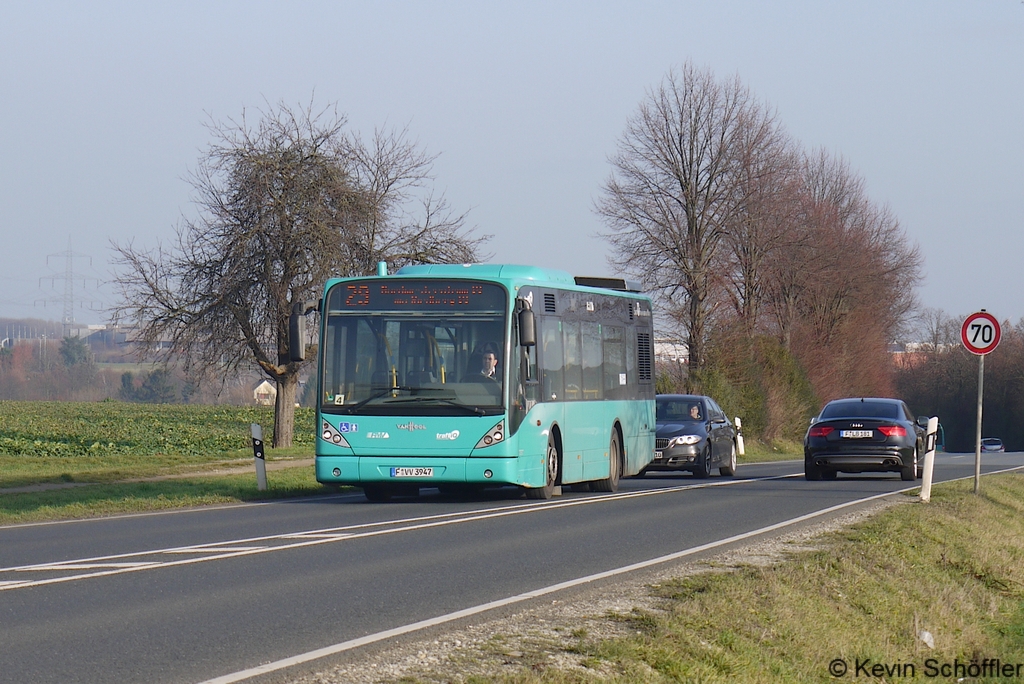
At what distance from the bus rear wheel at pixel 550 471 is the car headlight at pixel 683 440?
7712 millimetres

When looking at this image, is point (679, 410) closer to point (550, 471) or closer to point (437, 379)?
point (550, 471)

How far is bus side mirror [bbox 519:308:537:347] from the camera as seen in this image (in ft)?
56.9

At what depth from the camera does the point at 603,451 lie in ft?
68.3

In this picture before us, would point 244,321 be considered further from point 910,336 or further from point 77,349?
point 77,349

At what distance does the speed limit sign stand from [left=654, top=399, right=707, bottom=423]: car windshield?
853 cm

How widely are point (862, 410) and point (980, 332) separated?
4.98m

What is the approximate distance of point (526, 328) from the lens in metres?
17.3

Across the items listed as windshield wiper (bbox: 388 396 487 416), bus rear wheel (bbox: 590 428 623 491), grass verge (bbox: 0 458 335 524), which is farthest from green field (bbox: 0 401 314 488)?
bus rear wheel (bbox: 590 428 623 491)

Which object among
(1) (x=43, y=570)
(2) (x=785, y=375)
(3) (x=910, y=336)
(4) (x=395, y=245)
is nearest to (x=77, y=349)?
(3) (x=910, y=336)

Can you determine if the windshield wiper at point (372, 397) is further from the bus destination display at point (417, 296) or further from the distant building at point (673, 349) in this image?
the distant building at point (673, 349)

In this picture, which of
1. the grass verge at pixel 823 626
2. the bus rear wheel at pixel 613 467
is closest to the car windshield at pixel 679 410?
the bus rear wheel at pixel 613 467

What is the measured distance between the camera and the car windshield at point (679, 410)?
27.5m

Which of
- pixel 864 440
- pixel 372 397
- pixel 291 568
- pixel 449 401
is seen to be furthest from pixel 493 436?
pixel 864 440

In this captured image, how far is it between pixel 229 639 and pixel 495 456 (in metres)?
9.46
